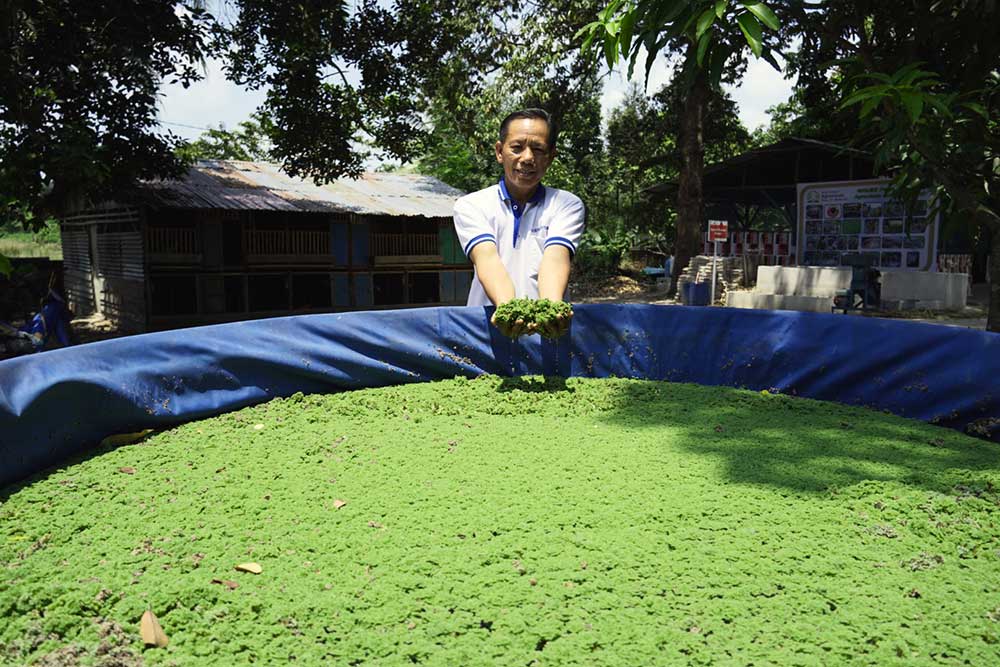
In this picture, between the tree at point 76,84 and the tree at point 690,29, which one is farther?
the tree at point 76,84

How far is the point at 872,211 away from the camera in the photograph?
39.8ft

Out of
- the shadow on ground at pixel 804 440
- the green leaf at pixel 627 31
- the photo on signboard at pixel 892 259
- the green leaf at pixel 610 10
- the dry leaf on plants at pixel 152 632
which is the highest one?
the green leaf at pixel 610 10

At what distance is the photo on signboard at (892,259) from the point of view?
11.9 meters

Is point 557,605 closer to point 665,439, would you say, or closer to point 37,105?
point 665,439

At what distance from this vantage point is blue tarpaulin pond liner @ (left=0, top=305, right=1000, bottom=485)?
2.43 m

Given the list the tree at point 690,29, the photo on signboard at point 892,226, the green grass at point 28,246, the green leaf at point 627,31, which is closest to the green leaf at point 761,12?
the tree at point 690,29

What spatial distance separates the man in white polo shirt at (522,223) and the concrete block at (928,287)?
9688mm

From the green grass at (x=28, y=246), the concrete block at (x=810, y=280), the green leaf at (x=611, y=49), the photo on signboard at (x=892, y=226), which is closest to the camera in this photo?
the green leaf at (x=611, y=49)

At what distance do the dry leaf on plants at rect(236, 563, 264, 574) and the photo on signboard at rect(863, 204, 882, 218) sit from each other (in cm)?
1279

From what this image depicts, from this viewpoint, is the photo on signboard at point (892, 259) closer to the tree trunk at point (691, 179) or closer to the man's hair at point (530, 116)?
the tree trunk at point (691, 179)

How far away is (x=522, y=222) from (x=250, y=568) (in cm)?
204

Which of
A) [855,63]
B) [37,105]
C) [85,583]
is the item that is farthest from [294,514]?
[37,105]

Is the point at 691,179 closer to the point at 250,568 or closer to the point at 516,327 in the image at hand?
the point at 516,327

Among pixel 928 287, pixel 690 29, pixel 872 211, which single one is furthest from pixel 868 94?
pixel 872 211
